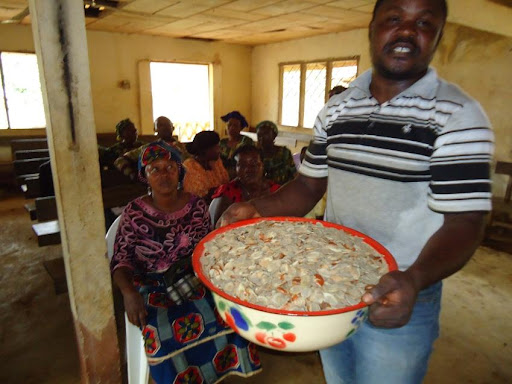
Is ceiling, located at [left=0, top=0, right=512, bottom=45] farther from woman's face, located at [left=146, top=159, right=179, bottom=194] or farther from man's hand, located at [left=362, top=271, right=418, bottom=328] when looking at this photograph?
man's hand, located at [left=362, top=271, right=418, bottom=328]

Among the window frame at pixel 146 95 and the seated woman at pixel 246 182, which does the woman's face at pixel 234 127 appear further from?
the window frame at pixel 146 95

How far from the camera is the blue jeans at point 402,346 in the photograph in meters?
1.01

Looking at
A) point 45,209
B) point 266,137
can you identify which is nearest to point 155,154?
point 45,209

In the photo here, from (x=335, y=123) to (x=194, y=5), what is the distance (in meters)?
4.32

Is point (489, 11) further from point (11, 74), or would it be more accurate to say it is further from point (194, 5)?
point (11, 74)

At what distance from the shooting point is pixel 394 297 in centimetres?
73

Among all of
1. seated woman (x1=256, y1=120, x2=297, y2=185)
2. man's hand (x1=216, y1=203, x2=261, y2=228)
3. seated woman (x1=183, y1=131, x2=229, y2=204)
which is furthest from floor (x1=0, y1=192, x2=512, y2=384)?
seated woman (x1=256, y1=120, x2=297, y2=185)

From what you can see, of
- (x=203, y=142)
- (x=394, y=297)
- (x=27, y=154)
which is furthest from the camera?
(x=27, y=154)

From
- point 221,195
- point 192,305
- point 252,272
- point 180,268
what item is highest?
point 252,272

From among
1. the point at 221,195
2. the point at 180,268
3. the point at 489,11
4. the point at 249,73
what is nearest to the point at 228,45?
A: the point at 249,73

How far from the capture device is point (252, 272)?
948mm

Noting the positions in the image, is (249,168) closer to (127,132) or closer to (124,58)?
(127,132)

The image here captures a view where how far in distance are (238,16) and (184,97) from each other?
3.30 meters

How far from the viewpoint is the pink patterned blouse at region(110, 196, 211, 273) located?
182 centimetres
